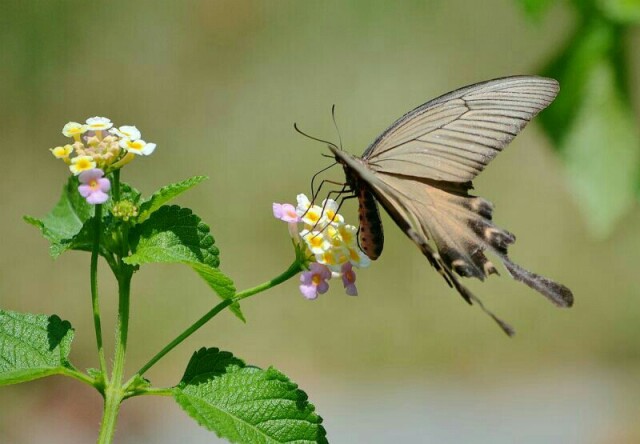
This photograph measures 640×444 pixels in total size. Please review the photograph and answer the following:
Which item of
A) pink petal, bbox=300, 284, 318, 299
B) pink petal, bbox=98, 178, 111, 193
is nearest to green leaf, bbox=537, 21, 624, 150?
pink petal, bbox=300, 284, 318, 299

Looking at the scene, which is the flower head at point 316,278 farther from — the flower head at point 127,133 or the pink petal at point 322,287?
the flower head at point 127,133

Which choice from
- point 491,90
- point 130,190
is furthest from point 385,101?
point 130,190

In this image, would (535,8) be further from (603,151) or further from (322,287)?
(322,287)

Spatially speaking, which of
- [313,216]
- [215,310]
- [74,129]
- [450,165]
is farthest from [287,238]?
[215,310]

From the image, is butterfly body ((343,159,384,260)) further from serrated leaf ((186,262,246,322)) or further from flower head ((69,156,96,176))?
flower head ((69,156,96,176))

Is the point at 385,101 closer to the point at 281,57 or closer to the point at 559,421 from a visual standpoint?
the point at 281,57

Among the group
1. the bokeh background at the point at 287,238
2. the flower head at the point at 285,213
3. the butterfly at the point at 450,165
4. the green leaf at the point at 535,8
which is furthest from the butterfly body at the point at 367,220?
the bokeh background at the point at 287,238
